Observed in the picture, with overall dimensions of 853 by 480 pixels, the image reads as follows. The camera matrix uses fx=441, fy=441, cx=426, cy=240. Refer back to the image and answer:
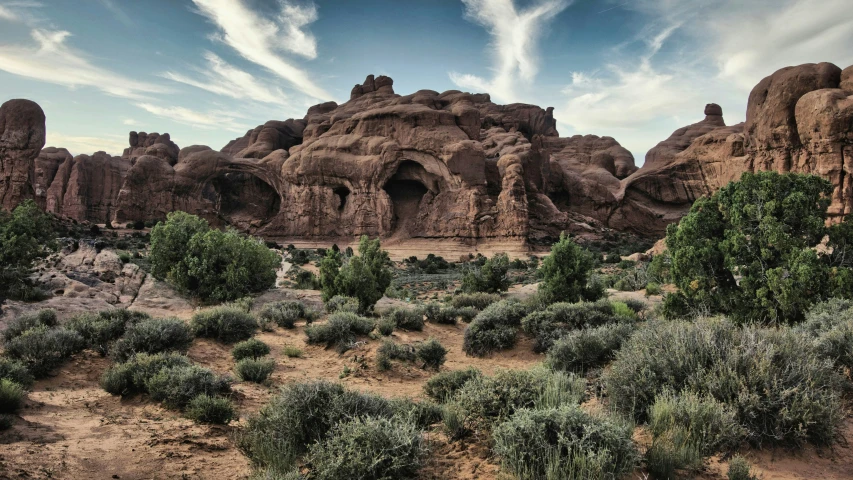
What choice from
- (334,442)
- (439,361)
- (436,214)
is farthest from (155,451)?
(436,214)

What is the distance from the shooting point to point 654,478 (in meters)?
3.86

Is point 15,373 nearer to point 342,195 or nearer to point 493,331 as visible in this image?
point 493,331

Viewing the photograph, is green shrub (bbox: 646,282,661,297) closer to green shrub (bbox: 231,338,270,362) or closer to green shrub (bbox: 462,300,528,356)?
green shrub (bbox: 462,300,528,356)

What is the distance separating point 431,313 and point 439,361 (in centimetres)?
503

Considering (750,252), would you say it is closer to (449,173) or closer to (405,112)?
(449,173)

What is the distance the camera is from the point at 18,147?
3488cm

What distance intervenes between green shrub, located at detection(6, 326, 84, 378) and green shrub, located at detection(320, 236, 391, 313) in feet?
28.1

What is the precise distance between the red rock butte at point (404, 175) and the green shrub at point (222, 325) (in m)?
32.5

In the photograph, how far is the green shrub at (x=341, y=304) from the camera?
14.5 metres

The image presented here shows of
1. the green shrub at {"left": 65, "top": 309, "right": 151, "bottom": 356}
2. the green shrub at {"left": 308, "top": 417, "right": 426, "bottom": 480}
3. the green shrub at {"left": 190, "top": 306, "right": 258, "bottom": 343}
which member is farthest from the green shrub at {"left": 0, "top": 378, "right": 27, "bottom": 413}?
the green shrub at {"left": 190, "top": 306, "right": 258, "bottom": 343}

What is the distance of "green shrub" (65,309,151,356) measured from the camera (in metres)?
9.26

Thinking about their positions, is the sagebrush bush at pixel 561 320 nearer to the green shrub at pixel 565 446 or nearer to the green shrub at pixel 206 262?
the green shrub at pixel 565 446

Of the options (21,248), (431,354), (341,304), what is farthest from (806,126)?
(21,248)

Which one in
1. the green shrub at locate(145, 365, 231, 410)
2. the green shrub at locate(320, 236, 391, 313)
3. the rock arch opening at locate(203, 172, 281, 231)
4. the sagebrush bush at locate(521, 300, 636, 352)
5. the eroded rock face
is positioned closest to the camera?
the green shrub at locate(145, 365, 231, 410)
